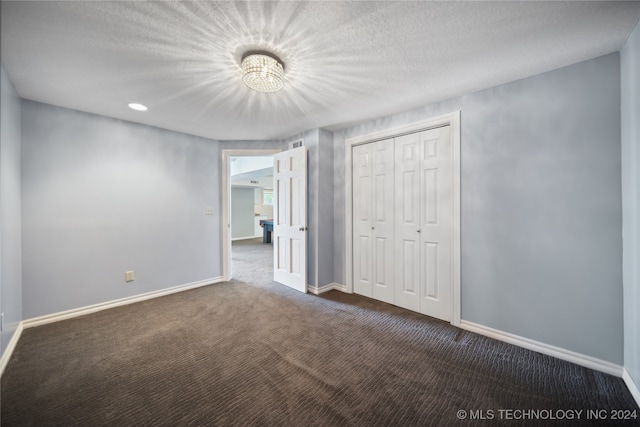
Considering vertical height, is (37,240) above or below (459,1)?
below

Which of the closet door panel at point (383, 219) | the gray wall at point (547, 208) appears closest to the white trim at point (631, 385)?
the gray wall at point (547, 208)

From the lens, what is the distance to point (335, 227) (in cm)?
378

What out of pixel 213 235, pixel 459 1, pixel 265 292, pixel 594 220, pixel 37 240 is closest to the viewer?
pixel 459 1

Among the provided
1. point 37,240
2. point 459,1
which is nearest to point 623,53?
point 459,1

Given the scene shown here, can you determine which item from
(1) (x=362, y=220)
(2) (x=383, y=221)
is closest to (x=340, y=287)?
(1) (x=362, y=220)

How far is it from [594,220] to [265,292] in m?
3.52

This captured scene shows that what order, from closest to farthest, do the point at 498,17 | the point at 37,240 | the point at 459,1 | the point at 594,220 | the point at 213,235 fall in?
the point at 459,1
the point at 498,17
the point at 594,220
the point at 37,240
the point at 213,235

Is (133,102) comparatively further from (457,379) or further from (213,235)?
(457,379)

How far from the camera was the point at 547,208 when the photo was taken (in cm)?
210

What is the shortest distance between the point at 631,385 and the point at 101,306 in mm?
4852

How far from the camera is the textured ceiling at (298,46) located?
1.45 m

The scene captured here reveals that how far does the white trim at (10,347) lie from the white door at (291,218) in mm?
2742

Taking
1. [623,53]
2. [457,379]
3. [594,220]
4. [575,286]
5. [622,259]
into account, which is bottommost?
[457,379]

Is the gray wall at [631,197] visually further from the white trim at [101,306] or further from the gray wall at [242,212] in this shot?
the gray wall at [242,212]
